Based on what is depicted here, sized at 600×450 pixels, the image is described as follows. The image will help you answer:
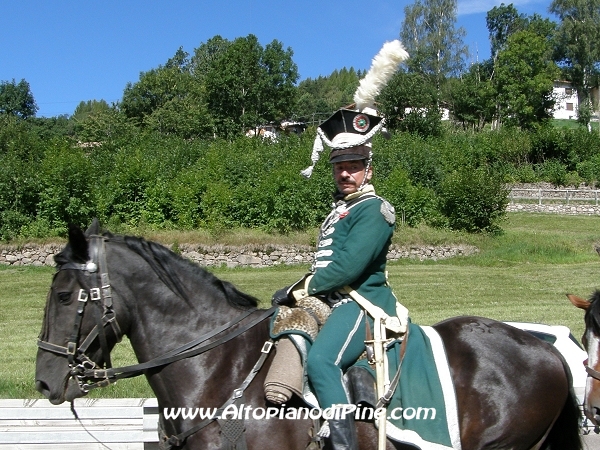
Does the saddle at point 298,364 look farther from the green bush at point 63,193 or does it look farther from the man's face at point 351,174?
the green bush at point 63,193

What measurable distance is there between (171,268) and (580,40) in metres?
76.3

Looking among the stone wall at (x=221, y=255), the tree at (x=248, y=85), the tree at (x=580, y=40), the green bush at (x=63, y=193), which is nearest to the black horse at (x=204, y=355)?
the stone wall at (x=221, y=255)

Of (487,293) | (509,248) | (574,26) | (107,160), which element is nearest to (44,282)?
(107,160)

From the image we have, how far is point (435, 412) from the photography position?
3.91 meters

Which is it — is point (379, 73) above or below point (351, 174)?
above

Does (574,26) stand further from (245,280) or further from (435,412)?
(435,412)

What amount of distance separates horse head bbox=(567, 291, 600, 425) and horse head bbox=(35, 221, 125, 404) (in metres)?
3.28

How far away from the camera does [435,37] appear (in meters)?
70.1

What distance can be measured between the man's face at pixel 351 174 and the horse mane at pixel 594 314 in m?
1.94

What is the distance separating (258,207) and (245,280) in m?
6.26

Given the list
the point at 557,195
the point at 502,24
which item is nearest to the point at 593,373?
the point at 557,195

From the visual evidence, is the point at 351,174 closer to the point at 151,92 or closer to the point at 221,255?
the point at 221,255

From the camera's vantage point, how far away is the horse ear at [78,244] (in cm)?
370

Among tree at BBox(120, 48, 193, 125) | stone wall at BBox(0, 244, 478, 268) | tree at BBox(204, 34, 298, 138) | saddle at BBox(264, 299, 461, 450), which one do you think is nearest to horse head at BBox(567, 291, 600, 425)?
saddle at BBox(264, 299, 461, 450)
